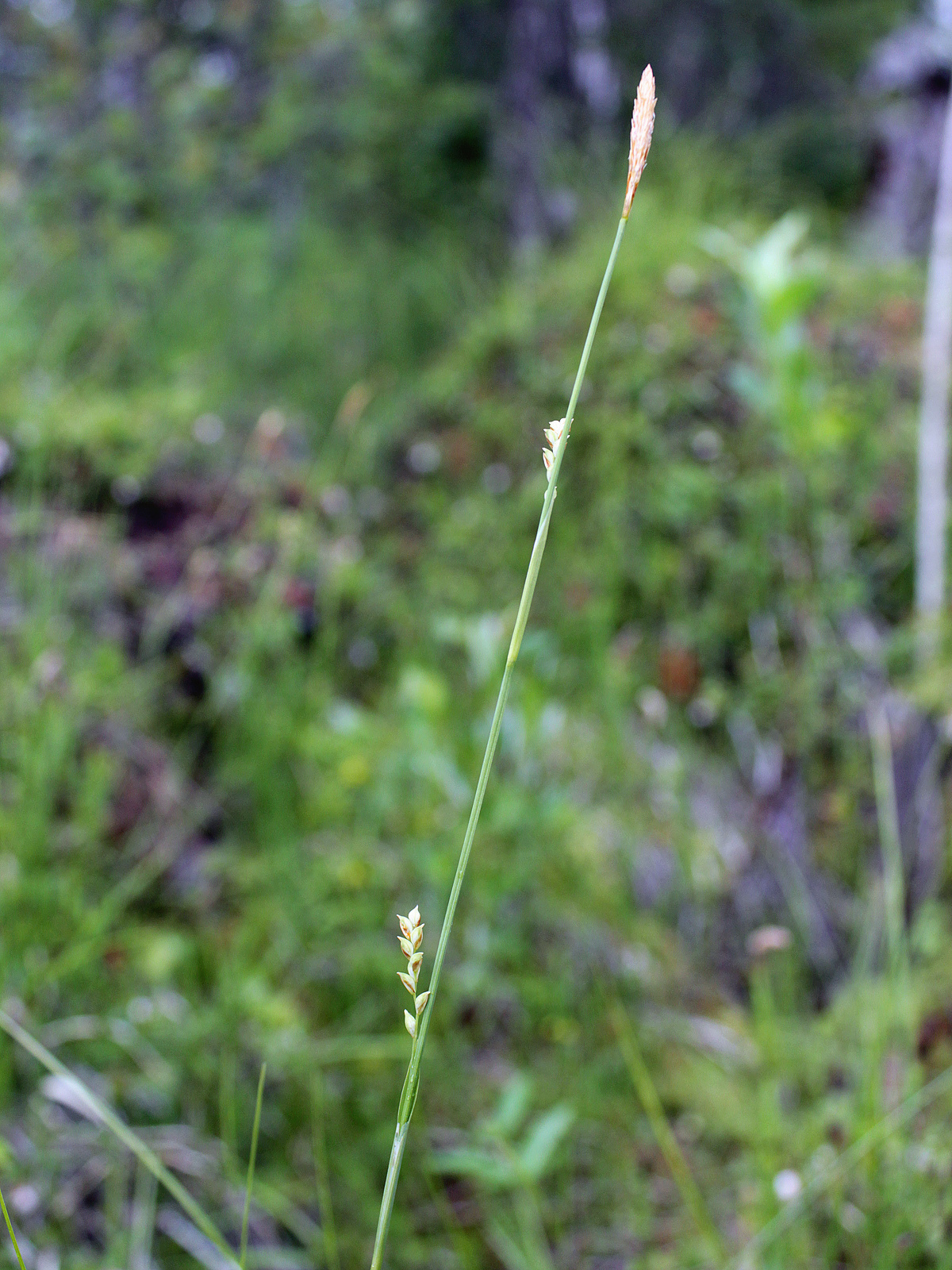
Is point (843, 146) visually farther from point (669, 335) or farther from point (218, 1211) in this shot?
point (218, 1211)

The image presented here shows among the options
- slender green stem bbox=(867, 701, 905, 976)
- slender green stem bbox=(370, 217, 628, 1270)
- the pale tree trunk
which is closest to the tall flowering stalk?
slender green stem bbox=(370, 217, 628, 1270)

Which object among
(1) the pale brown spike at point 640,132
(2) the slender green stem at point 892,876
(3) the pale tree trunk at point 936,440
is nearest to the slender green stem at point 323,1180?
(2) the slender green stem at point 892,876

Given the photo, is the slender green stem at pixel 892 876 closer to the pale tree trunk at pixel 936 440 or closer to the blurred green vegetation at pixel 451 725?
the blurred green vegetation at pixel 451 725

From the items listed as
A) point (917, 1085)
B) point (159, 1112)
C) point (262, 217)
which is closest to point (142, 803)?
point (159, 1112)

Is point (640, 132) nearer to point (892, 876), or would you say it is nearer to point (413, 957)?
point (413, 957)

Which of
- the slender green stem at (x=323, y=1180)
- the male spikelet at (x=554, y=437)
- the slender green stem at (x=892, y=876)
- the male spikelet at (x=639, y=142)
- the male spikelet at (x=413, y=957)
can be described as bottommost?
the slender green stem at (x=323, y=1180)

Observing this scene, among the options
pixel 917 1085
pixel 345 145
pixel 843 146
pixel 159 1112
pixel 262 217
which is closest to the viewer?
pixel 917 1085
